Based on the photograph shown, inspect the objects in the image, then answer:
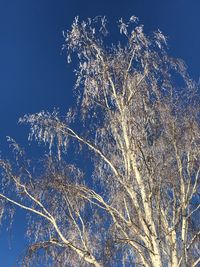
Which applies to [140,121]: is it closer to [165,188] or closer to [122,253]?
[165,188]

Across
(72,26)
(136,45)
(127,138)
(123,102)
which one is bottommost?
(127,138)

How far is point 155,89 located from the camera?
34.0 ft

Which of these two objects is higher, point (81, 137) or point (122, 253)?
point (81, 137)

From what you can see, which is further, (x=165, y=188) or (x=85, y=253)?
(x=165, y=188)

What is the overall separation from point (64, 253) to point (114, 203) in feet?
7.62

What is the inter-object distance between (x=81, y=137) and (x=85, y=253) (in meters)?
2.62

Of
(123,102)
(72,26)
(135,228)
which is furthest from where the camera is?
(72,26)

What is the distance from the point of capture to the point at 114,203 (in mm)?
11203

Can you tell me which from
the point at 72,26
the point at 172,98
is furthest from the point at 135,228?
the point at 72,26

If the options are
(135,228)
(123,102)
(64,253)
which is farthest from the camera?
(123,102)

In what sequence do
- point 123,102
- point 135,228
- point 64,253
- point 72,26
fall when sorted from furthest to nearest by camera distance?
1. point 72,26
2. point 123,102
3. point 64,253
4. point 135,228

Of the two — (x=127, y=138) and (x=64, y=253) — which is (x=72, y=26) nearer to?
(x=127, y=138)

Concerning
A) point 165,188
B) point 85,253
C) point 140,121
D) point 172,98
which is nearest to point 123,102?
point 140,121

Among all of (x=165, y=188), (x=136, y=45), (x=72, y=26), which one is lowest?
(x=165, y=188)
